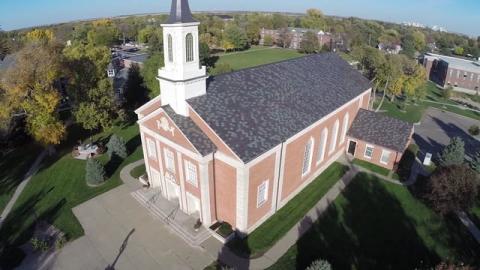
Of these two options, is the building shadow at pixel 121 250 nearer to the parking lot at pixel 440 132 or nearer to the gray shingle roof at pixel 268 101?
the gray shingle roof at pixel 268 101

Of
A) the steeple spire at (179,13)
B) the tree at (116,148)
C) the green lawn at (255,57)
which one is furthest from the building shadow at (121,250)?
the green lawn at (255,57)

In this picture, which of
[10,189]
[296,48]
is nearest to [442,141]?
[10,189]

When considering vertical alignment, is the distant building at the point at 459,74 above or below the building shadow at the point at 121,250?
above

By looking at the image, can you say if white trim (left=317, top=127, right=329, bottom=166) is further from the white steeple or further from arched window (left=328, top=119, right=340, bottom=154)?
the white steeple

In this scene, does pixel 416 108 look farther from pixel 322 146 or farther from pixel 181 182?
pixel 181 182

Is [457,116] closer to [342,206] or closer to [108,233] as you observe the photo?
[342,206]

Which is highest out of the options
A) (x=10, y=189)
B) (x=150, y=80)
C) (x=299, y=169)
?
(x=150, y=80)

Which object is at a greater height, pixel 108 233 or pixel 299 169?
pixel 299 169
